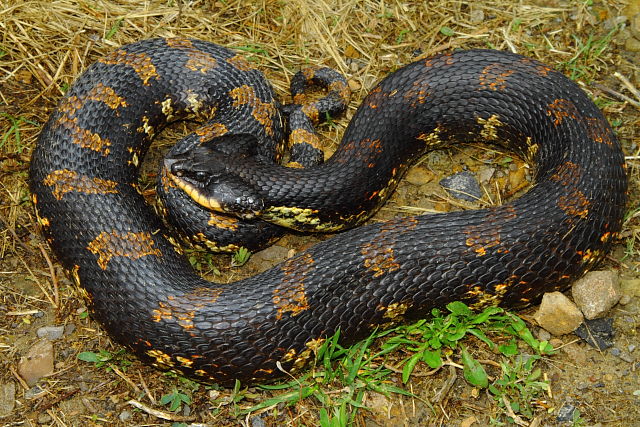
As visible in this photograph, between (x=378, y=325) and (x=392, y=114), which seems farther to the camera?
(x=392, y=114)

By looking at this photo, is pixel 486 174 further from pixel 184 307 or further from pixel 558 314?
pixel 184 307

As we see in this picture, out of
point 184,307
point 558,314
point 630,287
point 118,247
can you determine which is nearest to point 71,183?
point 118,247

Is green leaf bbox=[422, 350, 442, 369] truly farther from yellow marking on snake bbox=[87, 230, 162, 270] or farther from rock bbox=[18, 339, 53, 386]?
rock bbox=[18, 339, 53, 386]

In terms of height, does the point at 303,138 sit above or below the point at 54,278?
above

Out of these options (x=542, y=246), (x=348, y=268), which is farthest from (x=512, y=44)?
(x=348, y=268)

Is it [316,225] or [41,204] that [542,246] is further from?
[41,204]

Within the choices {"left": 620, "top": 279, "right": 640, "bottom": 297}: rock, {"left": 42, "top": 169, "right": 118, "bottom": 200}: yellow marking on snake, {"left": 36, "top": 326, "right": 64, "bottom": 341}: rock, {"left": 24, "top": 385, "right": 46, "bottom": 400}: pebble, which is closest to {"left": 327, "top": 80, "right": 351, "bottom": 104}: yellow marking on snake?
{"left": 42, "top": 169, "right": 118, "bottom": 200}: yellow marking on snake
